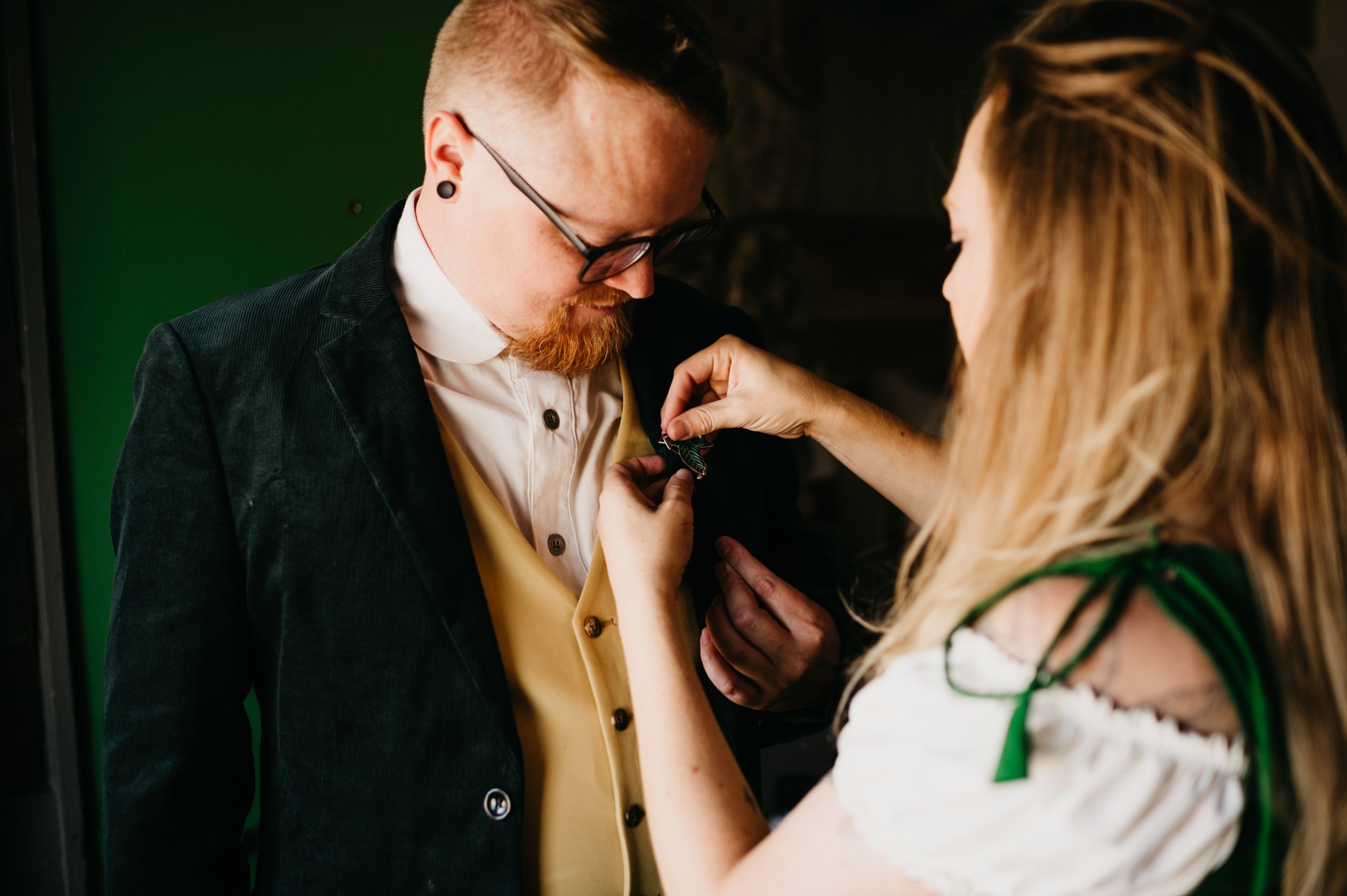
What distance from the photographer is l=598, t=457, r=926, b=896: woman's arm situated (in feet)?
2.68

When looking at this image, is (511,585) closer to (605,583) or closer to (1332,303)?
(605,583)

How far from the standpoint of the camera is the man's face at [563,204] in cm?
127

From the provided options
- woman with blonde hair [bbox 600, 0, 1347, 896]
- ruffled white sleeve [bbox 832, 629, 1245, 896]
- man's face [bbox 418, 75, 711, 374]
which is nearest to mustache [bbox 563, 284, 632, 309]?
man's face [bbox 418, 75, 711, 374]

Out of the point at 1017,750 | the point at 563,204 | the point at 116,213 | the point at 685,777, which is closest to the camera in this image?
the point at 1017,750

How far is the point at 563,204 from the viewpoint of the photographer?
4.28 feet

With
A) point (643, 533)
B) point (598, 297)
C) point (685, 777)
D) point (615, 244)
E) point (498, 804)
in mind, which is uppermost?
point (615, 244)

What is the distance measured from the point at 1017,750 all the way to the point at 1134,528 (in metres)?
0.23

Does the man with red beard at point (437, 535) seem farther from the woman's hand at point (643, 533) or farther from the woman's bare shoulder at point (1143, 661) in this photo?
the woman's bare shoulder at point (1143, 661)

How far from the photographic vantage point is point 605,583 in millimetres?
1355

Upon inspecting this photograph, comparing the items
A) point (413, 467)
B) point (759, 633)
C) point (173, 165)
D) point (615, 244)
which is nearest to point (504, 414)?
point (413, 467)

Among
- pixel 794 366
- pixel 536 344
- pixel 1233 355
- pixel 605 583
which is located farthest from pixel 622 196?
pixel 1233 355

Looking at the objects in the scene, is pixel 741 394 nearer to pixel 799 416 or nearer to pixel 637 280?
pixel 799 416

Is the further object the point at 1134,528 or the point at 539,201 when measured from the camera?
the point at 539,201

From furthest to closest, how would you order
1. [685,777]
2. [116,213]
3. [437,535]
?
[116,213] < [437,535] < [685,777]
